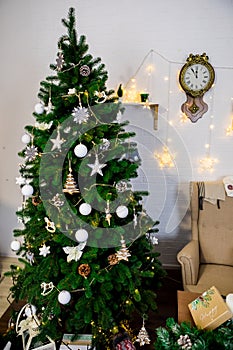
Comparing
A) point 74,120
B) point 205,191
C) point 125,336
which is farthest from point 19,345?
point 205,191

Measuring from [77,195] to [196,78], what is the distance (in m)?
1.71

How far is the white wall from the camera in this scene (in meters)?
3.12

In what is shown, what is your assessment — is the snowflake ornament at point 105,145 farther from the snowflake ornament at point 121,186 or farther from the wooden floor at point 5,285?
the wooden floor at point 5,285

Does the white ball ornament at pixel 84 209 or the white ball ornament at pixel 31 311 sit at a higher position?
the white ball ornament at pixel 84 209

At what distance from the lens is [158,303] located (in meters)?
2.98

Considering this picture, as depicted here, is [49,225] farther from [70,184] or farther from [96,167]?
[96,167]

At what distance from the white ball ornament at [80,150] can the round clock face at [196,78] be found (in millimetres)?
1595

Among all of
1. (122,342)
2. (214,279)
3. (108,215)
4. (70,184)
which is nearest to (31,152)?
(70,184)

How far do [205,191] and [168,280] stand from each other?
89 centimetres

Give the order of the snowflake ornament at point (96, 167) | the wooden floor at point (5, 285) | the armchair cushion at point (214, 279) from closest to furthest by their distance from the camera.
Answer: the snowflake ornament at point (96, 167), the armchair cushion at point (214, 279), the wooden floor at point (5, 285)

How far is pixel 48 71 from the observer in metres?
3.32

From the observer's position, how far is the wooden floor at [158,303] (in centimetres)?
266

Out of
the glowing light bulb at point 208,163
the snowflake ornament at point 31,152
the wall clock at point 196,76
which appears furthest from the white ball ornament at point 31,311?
the wall clock at point 196,76

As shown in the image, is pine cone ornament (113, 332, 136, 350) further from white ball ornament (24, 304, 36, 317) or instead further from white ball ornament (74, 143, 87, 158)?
white ball ornament (74, 143, 87, 158)
